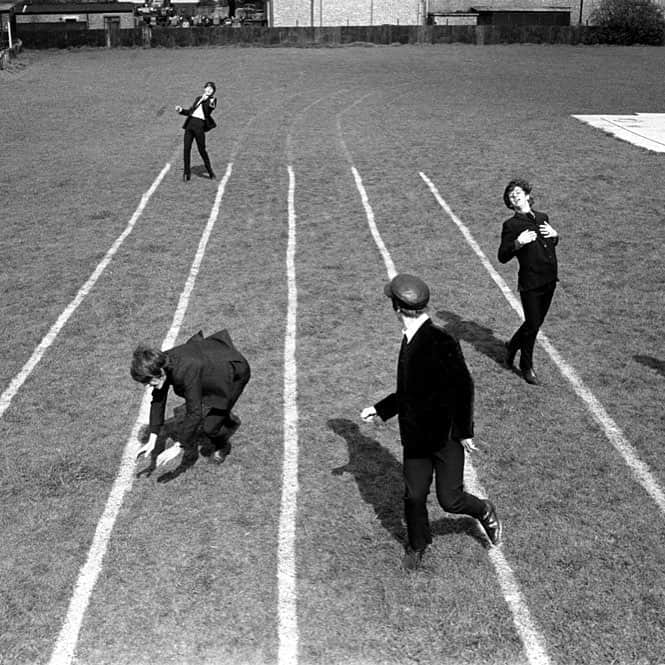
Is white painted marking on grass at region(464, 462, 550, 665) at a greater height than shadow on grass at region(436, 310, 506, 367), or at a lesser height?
lesser

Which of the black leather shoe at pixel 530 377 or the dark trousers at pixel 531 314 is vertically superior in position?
the dark trousers at pixel 531 314

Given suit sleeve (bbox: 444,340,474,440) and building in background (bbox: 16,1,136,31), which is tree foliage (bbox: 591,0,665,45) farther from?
suit sleeve (bbox: 444,340,474,440)

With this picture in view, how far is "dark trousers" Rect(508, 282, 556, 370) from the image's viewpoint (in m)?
9.41

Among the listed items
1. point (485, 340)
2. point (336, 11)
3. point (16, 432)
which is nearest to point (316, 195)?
point (485, 340)

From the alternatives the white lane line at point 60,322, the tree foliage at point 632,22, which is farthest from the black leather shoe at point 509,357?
the tree foliage at point 632,22

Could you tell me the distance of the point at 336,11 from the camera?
2672 inches

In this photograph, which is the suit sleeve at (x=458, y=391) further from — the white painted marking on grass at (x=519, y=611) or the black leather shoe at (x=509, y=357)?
the black leather shoe at (x=509, y=357)

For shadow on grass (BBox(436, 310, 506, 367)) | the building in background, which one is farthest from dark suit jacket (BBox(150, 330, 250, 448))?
the building in background

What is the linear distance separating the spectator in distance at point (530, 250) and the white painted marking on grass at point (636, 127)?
15.6 m

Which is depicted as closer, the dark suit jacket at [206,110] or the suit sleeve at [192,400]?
the suit sleeve at [192,400]

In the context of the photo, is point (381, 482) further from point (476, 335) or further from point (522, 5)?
point (522, 5)

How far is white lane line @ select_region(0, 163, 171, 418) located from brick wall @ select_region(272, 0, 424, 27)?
54.4 metres

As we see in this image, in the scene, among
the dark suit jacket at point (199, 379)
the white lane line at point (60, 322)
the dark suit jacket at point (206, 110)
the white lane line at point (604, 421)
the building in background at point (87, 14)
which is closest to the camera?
the dark suit jacket at point (199, 379)

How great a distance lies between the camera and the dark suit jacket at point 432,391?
19.2 feet
